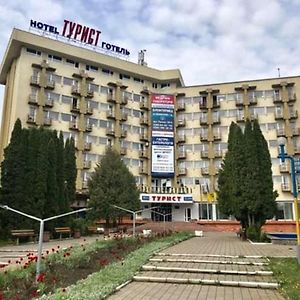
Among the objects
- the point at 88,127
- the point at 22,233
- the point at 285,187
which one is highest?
the point at 88,127

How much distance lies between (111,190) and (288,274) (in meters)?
30.0

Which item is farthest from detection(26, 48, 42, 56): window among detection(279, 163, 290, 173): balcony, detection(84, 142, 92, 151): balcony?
detection(279, 163, 290, 173): balcony

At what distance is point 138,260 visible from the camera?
1284 centimetres

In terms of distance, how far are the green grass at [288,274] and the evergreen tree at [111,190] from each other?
2657cm

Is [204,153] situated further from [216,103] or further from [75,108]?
[75,108]

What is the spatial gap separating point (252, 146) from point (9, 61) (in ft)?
136

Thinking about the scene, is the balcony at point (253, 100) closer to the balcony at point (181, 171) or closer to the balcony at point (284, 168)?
the balcony at point (284, 168)

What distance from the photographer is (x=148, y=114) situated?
2312 inches

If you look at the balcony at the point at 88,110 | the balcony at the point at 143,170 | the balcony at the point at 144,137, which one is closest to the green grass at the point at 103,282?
the balcony at the point at 88,110

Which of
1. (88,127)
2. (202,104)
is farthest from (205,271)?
(202,104)

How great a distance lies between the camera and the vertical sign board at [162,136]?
5550 cm

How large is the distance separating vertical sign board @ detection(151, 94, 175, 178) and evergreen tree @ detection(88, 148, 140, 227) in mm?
14110

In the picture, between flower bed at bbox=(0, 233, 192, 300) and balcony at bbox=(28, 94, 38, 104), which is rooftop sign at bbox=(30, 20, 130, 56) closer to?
balcony at bbox=(28, 94, 38, 104)

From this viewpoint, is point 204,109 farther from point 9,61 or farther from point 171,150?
point 9,61
